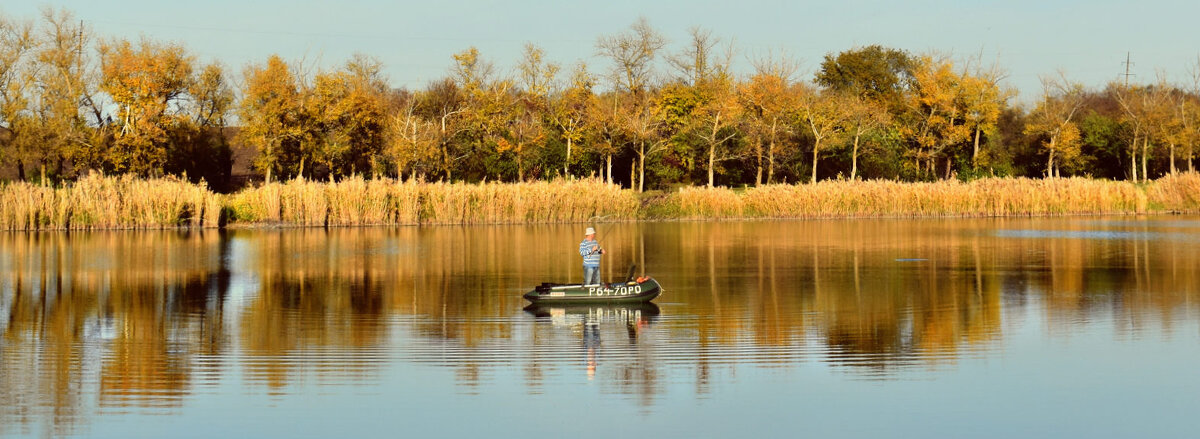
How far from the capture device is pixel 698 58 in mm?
71250

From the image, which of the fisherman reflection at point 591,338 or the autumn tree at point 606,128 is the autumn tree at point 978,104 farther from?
the fisherman reflection at point 591,338

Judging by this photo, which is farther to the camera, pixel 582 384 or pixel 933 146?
pixel 933 146

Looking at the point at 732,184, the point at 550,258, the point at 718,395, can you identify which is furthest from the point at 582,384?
the point at 732,184

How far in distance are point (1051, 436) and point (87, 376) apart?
31.9ft

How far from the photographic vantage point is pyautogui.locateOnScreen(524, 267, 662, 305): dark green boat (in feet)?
59.6

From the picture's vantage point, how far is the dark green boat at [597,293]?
18.2 metres

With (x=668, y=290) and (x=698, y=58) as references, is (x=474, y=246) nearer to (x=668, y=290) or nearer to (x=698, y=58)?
(x=668, y=290)

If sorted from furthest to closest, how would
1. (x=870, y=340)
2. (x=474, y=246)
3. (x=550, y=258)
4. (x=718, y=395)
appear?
1. (x=474, y=246)
2. (x=550, y=258)
3. (x=870, y=340)
4. (x=718, y=395)

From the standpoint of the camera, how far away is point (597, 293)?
18.2 m

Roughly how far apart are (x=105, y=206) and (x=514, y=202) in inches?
549

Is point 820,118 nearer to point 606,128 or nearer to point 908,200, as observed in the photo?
point 606,128

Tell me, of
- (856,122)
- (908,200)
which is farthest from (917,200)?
(856,122)

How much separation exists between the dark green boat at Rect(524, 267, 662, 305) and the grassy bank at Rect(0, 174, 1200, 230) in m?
27.1

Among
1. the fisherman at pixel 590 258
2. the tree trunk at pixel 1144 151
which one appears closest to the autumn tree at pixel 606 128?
the tree trunk at pixel 1144 151
